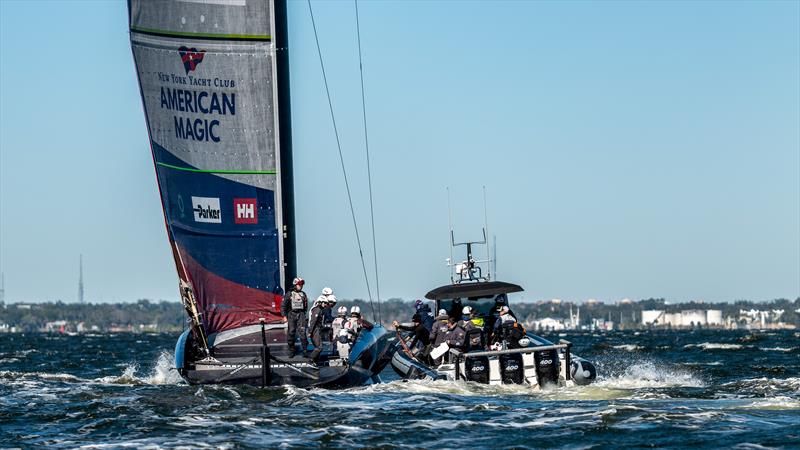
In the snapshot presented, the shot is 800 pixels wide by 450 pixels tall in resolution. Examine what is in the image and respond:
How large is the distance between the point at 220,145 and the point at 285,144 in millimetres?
1185

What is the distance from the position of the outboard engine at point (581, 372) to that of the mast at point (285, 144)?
5.36m

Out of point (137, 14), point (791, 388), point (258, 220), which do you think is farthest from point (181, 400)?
point (791, 388)

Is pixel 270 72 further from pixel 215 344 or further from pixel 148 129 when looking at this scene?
pixel 215 344

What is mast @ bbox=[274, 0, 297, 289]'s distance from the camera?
23.5 meters

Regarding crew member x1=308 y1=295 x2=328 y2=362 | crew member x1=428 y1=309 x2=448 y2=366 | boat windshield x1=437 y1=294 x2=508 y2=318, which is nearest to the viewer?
crew member x1=308 y1=295 x2=328 y2=362

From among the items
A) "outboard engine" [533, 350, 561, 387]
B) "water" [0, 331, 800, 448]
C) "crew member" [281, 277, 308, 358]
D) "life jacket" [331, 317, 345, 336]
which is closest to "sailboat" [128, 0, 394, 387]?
"life jacket" [331, 317, 345, 336]

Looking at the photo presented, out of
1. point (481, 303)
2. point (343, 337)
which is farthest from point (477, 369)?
point (481, 303)

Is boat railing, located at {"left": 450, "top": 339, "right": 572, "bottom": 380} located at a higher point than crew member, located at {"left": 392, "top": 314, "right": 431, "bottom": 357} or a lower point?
lower

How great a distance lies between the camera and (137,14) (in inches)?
912

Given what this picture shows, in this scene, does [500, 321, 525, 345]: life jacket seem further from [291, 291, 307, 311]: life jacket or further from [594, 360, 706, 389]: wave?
[291, 291, 307, 311]: life jacket

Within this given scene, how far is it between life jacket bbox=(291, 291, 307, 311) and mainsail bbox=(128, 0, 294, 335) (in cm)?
113

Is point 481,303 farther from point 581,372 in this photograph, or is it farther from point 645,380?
point 581,372

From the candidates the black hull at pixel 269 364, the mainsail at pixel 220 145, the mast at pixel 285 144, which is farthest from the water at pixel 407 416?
the mast at pixel 285 144

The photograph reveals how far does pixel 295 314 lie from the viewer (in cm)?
2225
